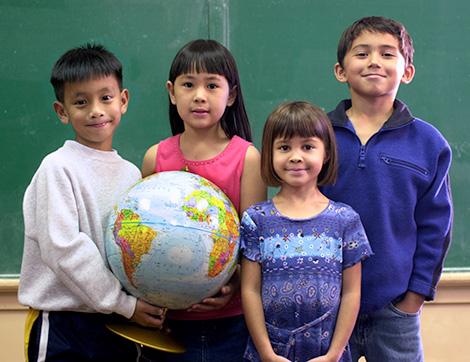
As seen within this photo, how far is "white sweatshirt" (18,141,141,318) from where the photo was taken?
1.67 m

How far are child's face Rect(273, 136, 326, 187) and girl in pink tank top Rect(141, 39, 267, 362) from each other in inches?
7.3

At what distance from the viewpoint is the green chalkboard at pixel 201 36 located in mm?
3199

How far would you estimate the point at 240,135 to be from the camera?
2.08 meters

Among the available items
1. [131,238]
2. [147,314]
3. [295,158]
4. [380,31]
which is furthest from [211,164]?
[380,31]

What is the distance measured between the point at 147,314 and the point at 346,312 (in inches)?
25.1

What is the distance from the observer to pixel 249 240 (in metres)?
1.75

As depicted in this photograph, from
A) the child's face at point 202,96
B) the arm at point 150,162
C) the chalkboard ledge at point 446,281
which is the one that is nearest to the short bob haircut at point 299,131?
the child's face at point 202,96

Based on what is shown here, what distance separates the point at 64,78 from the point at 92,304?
0.79 m

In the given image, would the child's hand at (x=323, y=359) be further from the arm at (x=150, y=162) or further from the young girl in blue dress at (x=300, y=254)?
the arm at (x=150, y=162)

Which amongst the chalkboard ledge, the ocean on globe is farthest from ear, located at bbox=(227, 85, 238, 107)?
the chalkboard ledge

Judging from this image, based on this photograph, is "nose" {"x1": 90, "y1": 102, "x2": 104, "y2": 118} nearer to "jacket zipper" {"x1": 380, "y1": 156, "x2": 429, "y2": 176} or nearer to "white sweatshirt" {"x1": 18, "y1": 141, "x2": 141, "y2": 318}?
"white sweatshirt" {"x1": 18, "y1": 141, "x2": 141, "y2": 318}

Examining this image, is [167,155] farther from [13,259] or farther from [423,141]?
[13,259]

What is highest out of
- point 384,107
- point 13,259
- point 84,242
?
point 384,107

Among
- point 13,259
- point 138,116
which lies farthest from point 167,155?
point 13,259
